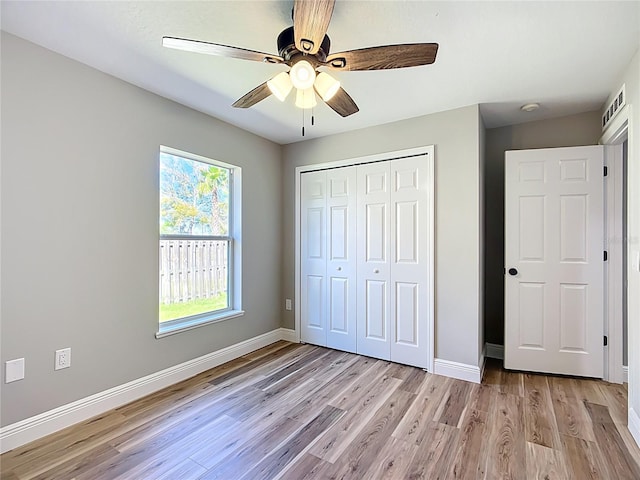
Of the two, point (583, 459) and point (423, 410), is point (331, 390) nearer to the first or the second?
point (423, 410)

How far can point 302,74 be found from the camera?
162cm

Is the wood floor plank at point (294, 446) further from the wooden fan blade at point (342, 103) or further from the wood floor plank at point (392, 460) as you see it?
the wooden fan blade at point (342, 103)

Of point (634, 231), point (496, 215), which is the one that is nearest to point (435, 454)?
point (634, 231)

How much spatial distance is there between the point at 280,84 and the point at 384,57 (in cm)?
59

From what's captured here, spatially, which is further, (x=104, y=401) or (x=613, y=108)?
(x=613, y=108)

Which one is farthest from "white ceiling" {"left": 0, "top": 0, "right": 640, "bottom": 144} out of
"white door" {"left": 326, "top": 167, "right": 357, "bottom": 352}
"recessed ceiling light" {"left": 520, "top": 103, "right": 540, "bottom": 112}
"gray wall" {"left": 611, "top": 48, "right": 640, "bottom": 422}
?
"white door" {"left": 326, "top": 167, "right": 357, "bottom": 352}

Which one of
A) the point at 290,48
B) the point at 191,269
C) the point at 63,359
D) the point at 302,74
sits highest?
the point at 290,48

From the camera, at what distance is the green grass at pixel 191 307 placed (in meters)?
2.72

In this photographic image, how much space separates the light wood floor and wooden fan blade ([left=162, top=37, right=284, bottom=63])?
2.15 metres

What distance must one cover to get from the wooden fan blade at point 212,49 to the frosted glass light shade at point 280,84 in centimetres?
12

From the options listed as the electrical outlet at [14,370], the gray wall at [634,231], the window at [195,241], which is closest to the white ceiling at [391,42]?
the gray wall at [634,231]

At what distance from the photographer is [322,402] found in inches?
93.7

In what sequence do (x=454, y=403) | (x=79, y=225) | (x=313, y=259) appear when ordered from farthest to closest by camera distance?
1. (x=313, y=259)
2. (x=454, y=403)
3. (x=79, y=225)

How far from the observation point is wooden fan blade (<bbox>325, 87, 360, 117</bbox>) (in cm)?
189
